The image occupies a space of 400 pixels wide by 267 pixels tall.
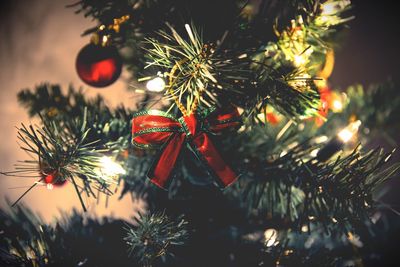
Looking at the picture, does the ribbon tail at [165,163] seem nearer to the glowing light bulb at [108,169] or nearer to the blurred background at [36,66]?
the glowing light bulb at [108,169]

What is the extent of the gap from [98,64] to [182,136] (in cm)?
17

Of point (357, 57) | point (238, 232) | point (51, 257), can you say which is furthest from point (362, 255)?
point (357, 57)

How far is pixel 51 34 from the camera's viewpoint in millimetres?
736

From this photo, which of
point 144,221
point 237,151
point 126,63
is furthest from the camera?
point 126,63

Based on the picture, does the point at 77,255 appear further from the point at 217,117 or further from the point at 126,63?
the point at 126,63

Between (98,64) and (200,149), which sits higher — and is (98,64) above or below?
above

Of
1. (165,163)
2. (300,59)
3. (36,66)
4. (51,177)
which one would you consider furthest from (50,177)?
(36,66)

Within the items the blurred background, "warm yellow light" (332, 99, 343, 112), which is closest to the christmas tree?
"warm yellow light" (332, 99, 343, 112)

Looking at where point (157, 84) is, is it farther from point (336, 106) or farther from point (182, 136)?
point (336, 106)

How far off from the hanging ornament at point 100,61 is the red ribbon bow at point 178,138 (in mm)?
126

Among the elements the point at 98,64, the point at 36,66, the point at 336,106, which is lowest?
the point at 336,106

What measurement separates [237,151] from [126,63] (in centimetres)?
28

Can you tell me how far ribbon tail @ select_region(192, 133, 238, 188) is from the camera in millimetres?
353

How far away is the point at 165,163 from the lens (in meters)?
0.35
